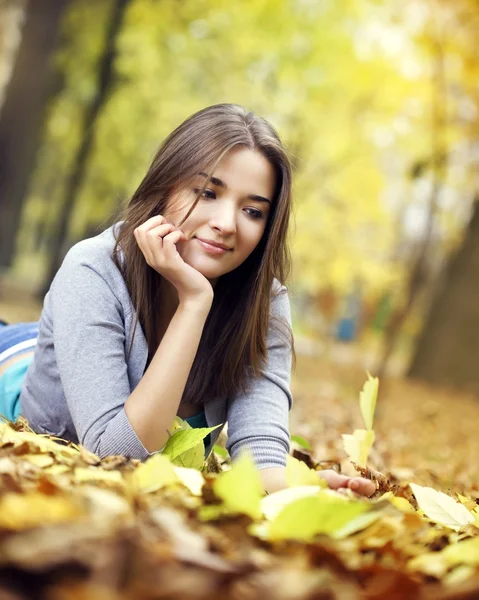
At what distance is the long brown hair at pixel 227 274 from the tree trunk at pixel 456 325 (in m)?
9.36

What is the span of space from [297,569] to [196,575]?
182 millimetres

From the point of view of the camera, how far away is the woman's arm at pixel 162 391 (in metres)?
1.85

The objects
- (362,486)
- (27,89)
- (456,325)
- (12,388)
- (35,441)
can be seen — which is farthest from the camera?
(456,325)

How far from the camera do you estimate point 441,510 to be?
1584 mm

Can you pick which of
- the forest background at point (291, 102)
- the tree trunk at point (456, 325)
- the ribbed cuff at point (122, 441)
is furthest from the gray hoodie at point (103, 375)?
the tree trunk at point (456, 325)

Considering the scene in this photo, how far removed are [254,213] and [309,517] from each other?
1165 mm

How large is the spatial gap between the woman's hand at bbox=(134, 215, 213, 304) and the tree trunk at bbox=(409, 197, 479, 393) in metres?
9.70

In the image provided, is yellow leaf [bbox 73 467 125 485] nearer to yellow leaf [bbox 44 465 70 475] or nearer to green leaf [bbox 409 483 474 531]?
yellow leaf [bbox 44 465 70 475]

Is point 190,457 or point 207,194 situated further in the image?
point 207,194

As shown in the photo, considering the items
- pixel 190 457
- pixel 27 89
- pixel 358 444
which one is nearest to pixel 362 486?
pixel 358 444

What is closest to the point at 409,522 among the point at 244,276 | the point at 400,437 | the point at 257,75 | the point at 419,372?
the point at 244,276

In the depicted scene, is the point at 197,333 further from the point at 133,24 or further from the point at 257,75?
the point at 257,75

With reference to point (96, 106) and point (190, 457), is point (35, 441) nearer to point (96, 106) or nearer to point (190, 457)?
point (190, 457)

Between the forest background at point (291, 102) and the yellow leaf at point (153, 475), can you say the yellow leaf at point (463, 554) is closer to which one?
the yellow leaf at point (153, 475)
